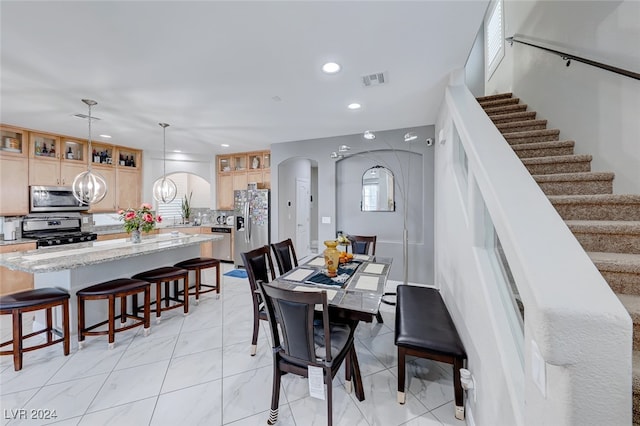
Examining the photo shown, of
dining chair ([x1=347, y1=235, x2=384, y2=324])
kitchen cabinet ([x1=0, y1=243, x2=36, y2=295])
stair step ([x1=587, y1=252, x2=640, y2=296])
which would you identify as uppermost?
stair step ([x1=587, y1=252, x2=640, y2=296])

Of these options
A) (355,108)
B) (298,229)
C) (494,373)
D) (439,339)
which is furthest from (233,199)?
(494,373)

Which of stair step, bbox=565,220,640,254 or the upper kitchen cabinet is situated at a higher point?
the upper kitchen cabinet

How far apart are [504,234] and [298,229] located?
5487 millimetres

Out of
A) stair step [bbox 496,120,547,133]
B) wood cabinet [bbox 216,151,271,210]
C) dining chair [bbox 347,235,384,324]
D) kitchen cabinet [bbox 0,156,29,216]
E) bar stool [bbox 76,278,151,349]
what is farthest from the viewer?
wood cabinet [bbox 216,151,271,210]

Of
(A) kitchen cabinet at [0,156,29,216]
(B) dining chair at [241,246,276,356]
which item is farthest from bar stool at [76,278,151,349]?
(A) kitchen cabinet at [0,156,29,216]

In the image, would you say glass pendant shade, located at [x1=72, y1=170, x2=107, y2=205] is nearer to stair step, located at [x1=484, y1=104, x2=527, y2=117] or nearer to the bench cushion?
the bench cushion

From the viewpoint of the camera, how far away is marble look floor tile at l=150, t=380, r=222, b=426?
1.75 meters

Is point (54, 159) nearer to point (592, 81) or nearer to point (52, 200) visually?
point (52, 200)

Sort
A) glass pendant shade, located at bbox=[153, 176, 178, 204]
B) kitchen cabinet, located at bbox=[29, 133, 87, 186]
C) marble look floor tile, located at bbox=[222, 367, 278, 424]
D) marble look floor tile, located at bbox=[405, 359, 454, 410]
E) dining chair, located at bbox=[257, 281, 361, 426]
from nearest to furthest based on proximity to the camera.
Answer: dining chair, located at bbox=[257, 281, 361, 426] < marble look floor tile, located at bbox=[222, 367, 278, 424] < marble look floor tile, located at bbox=[405, 359, 454, 410] < glass pendant shade, located at bbox=[153, 176, 178, 204] < kitchen cabinet, located at bbox=[29, 133, 87, 186]

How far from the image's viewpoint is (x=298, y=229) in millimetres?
6305

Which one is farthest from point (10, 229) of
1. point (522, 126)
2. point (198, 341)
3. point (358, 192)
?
point (522, 126)

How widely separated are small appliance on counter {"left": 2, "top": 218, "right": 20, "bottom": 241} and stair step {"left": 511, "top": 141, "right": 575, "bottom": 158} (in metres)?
7.04

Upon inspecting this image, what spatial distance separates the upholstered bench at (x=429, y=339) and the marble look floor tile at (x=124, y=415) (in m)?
1.78

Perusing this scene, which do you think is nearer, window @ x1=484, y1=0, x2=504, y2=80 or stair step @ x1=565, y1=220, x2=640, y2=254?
stair step @ x1=565, y1=220, x2=640, y2=254
